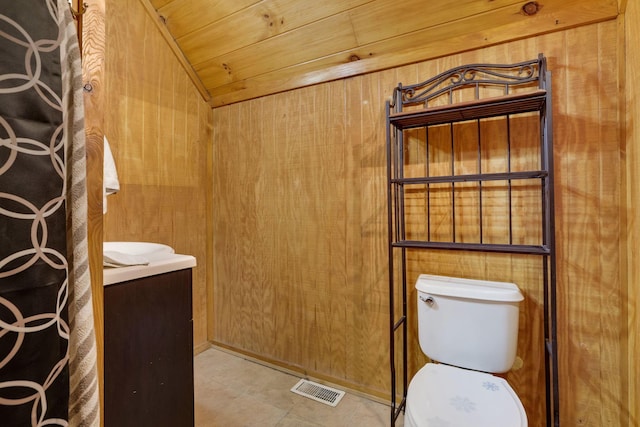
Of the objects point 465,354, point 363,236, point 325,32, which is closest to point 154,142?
point 325,32

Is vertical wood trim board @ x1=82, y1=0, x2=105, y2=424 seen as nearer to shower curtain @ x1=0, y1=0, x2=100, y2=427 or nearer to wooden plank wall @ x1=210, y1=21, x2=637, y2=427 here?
shower curtain @ x1=0, y1=0, x2=100, y2=427

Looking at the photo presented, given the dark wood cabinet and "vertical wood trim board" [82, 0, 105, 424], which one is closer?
"vertical wood trim board" [82, 0, 105, 424]

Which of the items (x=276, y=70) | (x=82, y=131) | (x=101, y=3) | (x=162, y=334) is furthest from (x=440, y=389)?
(x=276, y=70)

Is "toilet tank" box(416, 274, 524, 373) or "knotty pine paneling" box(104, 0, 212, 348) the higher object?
"knotty pine paneling" box(104, 0, 212, 348)

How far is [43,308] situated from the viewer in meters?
0.46

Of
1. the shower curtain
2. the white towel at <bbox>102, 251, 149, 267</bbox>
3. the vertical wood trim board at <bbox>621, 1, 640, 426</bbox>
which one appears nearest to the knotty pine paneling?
the white towel at <bbox>102, 251, 149, 267</bbox>

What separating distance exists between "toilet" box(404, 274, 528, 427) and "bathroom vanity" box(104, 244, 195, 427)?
79 centimetres

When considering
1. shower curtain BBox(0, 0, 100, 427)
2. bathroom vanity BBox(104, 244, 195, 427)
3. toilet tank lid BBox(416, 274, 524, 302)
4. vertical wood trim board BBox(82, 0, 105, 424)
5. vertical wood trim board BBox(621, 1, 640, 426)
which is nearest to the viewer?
shower curtain BBox(0, 0, 100, 427)

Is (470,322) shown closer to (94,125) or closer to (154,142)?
(94,125)

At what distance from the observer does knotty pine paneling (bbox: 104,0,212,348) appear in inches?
72.3

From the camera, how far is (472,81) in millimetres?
1467

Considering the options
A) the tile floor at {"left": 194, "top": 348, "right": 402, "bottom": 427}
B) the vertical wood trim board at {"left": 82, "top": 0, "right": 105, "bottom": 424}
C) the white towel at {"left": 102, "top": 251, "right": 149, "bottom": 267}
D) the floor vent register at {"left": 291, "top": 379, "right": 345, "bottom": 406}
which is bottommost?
the tile floor at {"left": 194, "top": 348, "right": 402, "bottom": 427}

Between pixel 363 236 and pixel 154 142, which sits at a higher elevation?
pixel 154 142

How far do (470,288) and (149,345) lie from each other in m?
1.23
